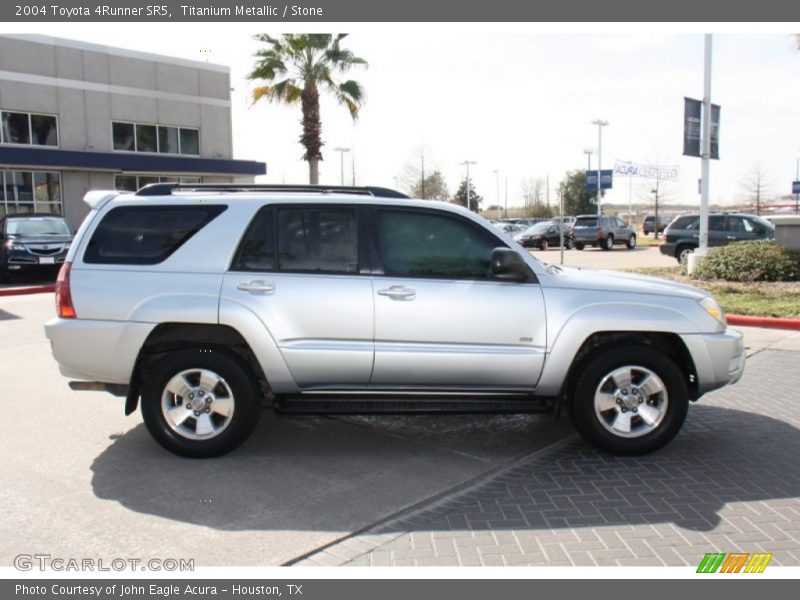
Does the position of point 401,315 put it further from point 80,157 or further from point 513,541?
point 80,157

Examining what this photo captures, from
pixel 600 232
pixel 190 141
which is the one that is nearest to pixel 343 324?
pixel 190 141

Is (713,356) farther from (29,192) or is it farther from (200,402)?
(29,192)

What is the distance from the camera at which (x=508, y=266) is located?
4930 mm

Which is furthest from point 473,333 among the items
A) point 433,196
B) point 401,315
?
point 433,196

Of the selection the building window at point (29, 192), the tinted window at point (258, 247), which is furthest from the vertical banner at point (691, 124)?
the building window at point (29, 192)

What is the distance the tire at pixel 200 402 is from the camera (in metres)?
4.96

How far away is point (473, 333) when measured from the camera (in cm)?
498

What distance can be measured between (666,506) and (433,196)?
198 feet

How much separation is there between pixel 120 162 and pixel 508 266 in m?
23.8

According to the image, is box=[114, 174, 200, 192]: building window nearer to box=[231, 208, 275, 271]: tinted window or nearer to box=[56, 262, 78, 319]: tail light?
box=[56, 262, 78, 319]: tail light

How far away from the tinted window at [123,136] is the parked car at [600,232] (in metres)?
20.4

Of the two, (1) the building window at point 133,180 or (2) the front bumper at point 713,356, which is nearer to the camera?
(2) the front bumper at point 713,356

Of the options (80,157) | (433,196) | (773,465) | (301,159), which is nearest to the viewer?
(773,465)

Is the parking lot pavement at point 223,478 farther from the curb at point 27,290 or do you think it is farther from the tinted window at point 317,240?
the curb at point 27,290
